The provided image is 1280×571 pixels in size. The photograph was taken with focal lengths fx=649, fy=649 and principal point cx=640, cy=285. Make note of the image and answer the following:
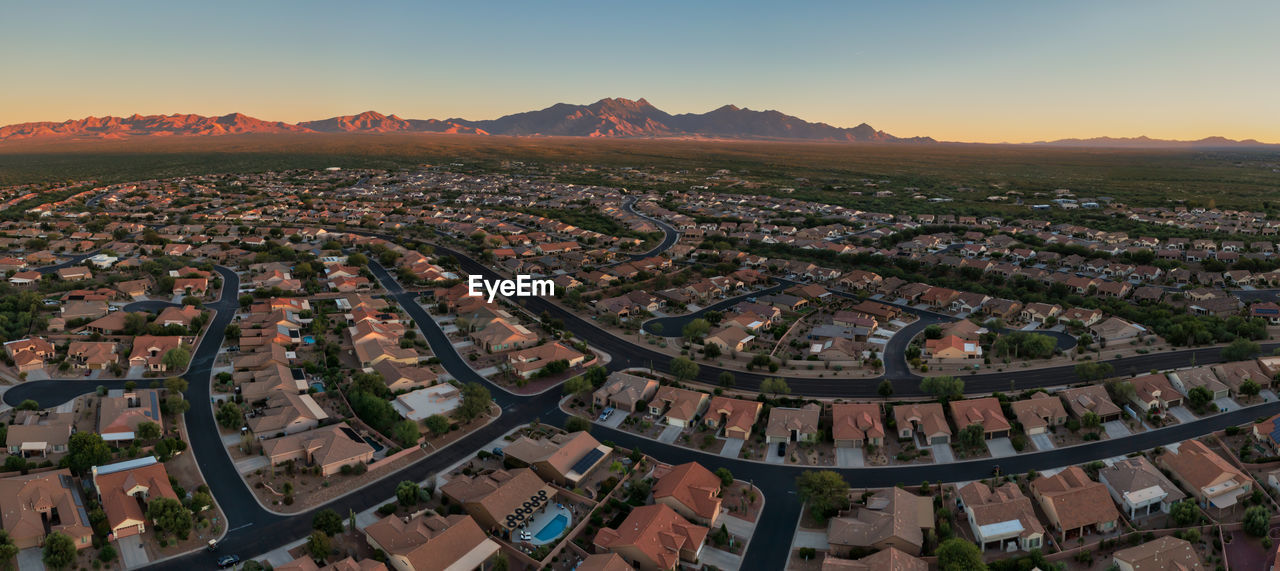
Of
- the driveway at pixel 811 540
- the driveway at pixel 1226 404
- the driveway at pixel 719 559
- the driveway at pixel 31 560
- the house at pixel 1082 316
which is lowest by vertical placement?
the driveway at pixel 719 559

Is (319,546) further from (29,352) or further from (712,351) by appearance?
(29,352)

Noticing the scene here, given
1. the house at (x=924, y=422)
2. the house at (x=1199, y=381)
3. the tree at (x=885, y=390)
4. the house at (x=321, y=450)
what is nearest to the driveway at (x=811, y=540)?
the house at (x=924, y=422)

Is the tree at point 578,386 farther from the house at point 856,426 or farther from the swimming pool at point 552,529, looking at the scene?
the house at point 856,426

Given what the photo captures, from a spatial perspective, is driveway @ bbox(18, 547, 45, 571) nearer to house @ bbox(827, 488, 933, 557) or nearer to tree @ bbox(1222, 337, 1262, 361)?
house @ bbox(827, 488, 933, 557)

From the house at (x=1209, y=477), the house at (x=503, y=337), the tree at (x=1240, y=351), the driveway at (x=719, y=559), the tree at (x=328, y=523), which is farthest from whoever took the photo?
the house at (x=503, y=337)

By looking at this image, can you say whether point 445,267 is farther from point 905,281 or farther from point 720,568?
point 720,568

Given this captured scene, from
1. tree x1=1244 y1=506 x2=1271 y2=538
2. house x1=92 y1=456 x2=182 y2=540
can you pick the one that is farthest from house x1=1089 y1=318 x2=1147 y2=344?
house x1=92 y1=456 x2=182 y2=540
